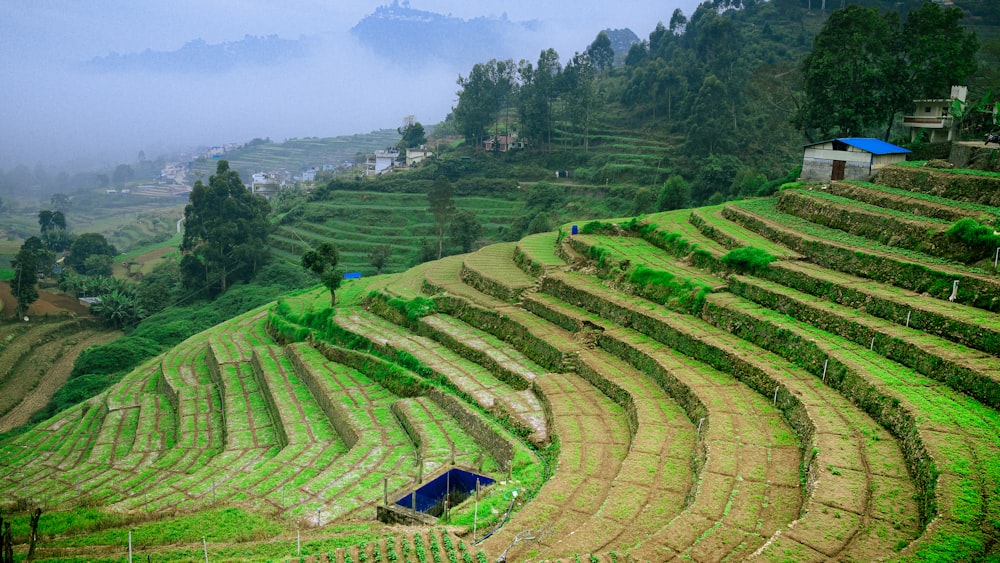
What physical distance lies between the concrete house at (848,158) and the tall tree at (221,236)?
3424 cm

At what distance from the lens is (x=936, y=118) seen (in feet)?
83.8

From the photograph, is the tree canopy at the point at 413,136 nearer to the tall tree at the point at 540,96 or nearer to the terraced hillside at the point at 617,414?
the tall tree at the point at 540,96

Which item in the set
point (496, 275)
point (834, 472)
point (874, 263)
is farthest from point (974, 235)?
point (496, 275)

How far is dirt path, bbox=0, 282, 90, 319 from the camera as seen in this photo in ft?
126

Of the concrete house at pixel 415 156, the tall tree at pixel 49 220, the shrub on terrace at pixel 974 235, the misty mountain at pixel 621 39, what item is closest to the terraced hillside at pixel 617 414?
the shrub on terrace at pixel 974 235

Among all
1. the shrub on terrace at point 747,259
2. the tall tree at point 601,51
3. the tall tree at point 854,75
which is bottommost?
the shrub on terrace at point 747,259

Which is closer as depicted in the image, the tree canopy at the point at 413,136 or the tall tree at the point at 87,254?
the tall tree at the point at 87,254

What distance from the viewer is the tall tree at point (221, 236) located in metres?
44.2

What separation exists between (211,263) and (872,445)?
41986mm

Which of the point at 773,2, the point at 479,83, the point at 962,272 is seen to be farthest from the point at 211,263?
the point at 773,2

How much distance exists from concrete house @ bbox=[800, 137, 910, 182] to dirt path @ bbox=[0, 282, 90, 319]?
40.3 meters

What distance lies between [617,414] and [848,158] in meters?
14.5

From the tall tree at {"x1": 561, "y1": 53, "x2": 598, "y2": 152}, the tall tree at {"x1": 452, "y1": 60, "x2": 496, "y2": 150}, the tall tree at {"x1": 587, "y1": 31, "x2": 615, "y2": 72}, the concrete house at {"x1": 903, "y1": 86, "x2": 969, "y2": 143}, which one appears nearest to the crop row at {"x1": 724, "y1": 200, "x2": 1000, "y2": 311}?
the concrete house at {"x1": 903, "y1": 86, "x2": 969, "y2": 143}

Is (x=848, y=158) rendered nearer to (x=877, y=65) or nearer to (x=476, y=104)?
(x=877, y=65)
